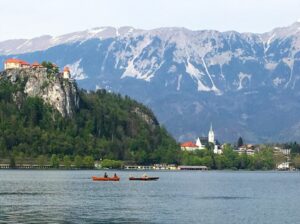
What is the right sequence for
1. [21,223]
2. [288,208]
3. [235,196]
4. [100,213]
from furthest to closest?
1. [235,196]
2. [288,208]
3. [100,213]
4. [21,223]

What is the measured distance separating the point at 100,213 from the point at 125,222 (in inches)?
502

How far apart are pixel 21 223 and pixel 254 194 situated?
3274 inches

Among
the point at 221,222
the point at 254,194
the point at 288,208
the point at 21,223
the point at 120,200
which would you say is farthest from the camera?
the point at 254,194

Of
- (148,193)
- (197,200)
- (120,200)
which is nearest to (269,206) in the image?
(197,200)

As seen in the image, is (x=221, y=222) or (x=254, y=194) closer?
(x=221, y=222)

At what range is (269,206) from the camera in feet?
479

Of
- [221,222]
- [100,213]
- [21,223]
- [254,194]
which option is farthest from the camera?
[254,194]

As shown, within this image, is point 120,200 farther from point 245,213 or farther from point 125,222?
point 125,222

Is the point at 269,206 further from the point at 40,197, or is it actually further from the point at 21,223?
the point at 21,223

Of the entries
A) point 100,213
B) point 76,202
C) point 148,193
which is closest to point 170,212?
point 100,213

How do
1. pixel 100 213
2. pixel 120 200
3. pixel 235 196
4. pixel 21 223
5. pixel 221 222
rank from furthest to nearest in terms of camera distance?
pixel 235 196 → pixel 120 200 → pixel 100 213 → pixel 221 222 → pixel 21 223

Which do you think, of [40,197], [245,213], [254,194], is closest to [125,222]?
[245,213]

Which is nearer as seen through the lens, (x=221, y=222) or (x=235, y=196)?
(x=221, y=222)

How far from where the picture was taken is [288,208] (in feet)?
469
